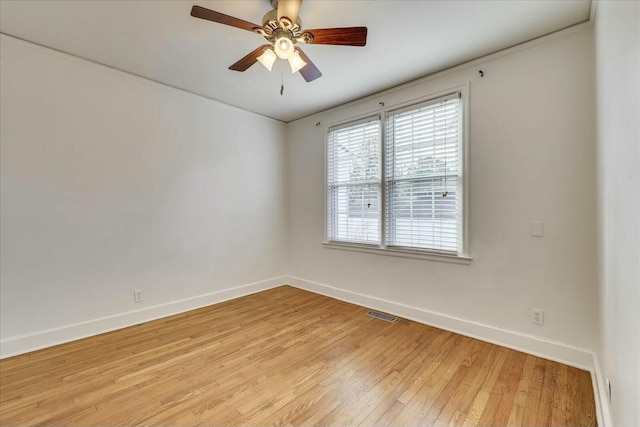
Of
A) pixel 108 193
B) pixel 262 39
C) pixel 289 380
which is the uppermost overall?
pixel 262 39

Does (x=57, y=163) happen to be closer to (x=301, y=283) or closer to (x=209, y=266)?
(x=209, y=266)

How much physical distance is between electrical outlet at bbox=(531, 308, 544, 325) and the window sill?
24.2 inches

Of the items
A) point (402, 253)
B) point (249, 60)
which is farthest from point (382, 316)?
point (249, 60)

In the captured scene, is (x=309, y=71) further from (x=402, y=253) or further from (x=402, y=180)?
(x=402, y=253)

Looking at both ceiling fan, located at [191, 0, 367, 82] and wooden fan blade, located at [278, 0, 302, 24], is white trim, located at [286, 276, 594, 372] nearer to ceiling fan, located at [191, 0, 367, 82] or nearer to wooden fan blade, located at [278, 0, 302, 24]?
ceiling fan, located at [191, 0, 367, 82]

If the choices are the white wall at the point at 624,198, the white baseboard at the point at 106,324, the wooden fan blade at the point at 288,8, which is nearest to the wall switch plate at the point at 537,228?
the white wall at the point at 624,198

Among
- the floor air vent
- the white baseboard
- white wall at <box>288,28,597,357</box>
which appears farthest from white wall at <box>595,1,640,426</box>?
the white baseboard

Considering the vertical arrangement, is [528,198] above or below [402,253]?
above

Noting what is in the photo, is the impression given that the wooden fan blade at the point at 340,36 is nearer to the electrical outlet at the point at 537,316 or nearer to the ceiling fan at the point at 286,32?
the ceiling fan at the point at 286,32

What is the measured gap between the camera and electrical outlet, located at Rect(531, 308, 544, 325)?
2.32m

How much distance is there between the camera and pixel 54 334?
250 centimetres

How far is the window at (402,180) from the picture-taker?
282cm

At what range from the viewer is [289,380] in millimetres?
1987

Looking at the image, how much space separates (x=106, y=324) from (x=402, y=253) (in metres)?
3.18
